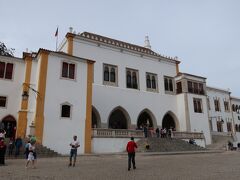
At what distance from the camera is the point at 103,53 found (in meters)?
29.0

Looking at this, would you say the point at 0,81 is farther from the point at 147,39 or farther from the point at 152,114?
the point at 147,39

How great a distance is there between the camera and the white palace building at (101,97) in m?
20.3

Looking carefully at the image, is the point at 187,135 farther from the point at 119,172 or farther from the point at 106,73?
the point at 119,172

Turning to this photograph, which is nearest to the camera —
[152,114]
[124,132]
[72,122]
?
[72,122]

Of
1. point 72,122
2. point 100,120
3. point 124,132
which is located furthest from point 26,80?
point 124,132

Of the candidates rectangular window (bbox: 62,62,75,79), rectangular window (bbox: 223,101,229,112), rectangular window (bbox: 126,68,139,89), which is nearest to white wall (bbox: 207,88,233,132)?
rectangular window (bbox: 223,101,229,112)

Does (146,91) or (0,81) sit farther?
(146,91)

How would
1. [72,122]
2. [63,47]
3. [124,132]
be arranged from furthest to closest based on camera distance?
1. [63,47]
2. [124,132]
3. [72,122]

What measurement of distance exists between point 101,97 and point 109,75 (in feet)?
10.5

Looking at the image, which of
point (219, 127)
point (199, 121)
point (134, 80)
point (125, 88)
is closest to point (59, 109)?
point (125, 88)

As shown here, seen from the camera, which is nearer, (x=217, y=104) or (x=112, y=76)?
(x=112, y=76)

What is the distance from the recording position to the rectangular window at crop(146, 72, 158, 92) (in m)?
31.9

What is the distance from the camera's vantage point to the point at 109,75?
28641mm

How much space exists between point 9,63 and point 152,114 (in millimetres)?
17567
